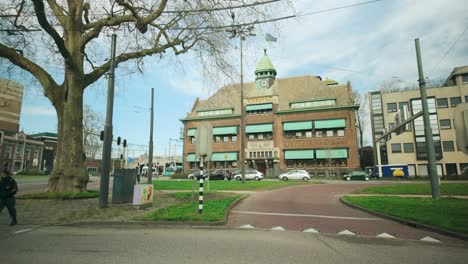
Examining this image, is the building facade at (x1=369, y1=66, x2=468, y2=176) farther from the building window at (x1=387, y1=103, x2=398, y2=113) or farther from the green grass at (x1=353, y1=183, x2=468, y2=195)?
the green grass at (x1=353, y1=183, x2=468, y2=195)

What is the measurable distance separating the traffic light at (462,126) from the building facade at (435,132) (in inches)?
1698

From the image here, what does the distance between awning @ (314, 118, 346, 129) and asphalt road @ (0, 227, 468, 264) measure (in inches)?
1645

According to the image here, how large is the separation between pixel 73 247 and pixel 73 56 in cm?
1122

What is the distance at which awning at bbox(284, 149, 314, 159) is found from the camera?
47.0 metres

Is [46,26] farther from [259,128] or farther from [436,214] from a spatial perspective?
[259,128]

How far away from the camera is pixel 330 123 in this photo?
1833 inches

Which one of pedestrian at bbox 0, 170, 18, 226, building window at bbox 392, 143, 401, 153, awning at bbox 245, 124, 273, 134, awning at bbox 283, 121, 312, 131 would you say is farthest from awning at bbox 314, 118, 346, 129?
pedestrian at bbox 0, 170, 18, 226

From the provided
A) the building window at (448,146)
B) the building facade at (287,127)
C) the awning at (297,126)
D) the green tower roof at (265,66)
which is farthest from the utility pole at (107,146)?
the building window at (448,146)

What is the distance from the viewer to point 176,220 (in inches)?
332

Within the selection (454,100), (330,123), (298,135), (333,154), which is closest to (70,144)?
(333,154)

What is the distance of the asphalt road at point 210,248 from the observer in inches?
195

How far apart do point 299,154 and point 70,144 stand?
39.2 metres

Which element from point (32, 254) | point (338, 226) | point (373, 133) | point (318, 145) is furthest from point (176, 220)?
point (373, 133)

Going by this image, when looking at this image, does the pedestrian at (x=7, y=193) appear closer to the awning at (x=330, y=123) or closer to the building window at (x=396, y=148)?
the awning at (x=330, y=123)
